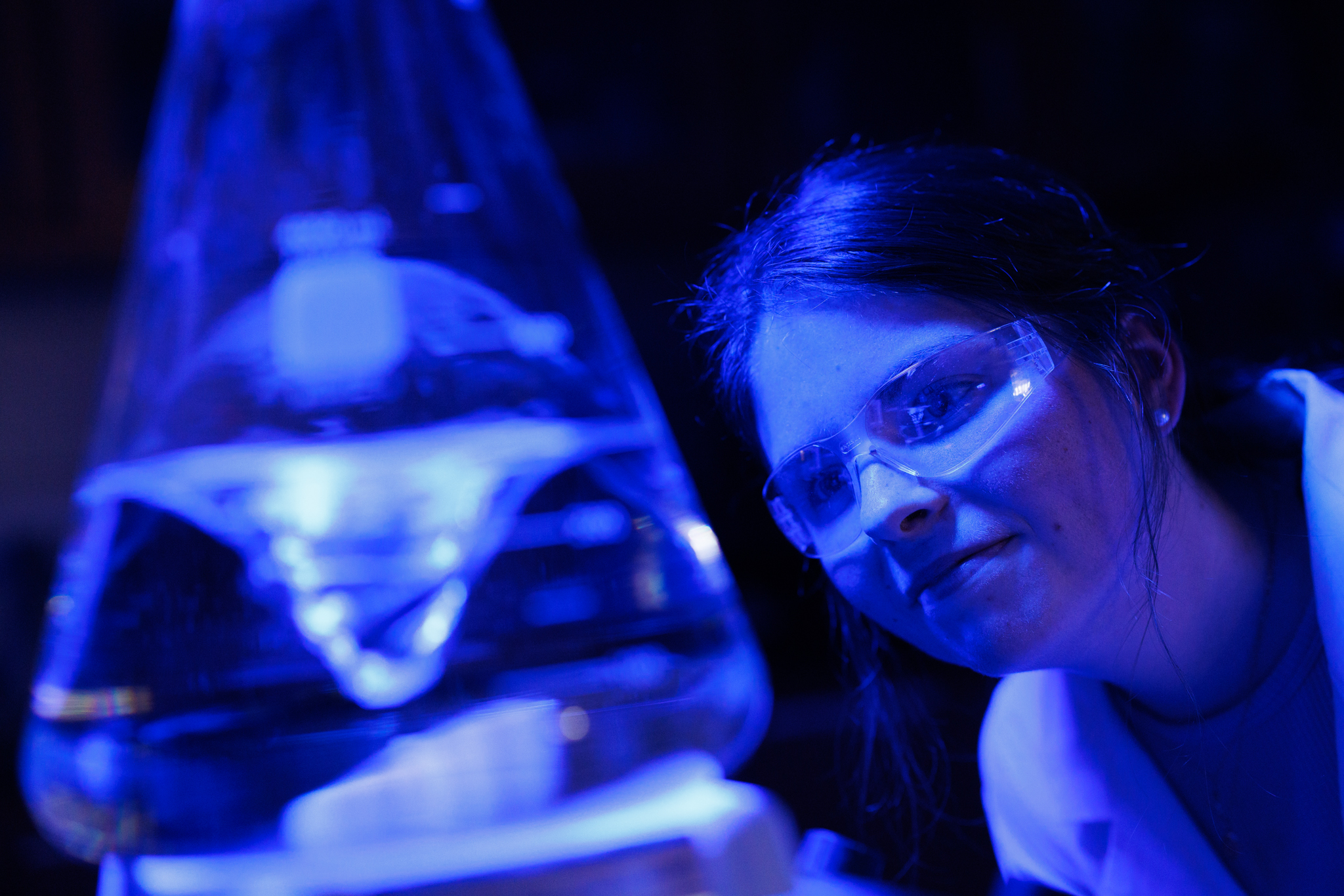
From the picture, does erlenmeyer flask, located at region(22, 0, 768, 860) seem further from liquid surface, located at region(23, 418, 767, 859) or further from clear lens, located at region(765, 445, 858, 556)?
clear lens, located at region(765, 445, 858, 556)

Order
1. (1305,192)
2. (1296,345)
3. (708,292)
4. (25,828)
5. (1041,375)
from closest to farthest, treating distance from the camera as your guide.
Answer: (1041,375) < (708,292) < (25,828) < (1296,345) < (1305,192)

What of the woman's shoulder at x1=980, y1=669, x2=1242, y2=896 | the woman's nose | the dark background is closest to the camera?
the woman's nose

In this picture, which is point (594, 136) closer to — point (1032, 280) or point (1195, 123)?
point (1195, 123)

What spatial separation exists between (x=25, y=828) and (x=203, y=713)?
912 millimetres

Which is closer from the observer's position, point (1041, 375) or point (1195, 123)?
point (1041, 375)

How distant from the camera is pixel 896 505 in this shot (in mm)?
327

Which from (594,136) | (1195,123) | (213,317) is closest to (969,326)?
(213,317)

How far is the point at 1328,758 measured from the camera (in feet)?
1.32

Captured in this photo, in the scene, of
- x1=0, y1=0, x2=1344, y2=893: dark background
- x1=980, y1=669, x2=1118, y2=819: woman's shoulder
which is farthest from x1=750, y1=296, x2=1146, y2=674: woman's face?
x1=0, y1=0, x2=1344, y2=893: dark background

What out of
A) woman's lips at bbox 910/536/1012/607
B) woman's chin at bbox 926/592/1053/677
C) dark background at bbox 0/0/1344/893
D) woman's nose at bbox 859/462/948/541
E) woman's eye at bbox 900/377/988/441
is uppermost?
woman's eye at bbox 900/377/988/441

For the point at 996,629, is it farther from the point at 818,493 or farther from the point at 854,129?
the point at 854,129

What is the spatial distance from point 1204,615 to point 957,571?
0.52 ft

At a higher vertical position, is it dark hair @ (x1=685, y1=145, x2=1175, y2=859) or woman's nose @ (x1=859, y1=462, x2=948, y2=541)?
dark hair @ (x1=685, y1=145, x2=1175, y2=859)

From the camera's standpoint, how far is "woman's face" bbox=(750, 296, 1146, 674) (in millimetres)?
329
